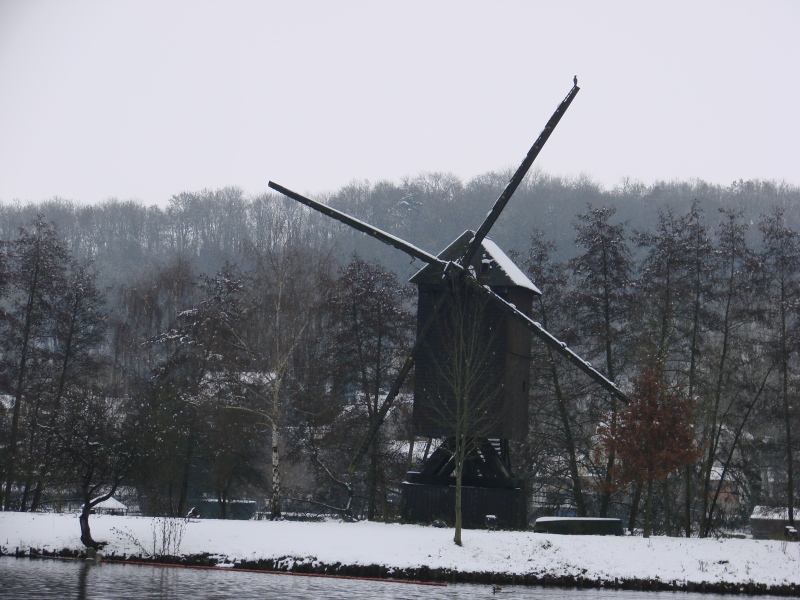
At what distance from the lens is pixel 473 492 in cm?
2727

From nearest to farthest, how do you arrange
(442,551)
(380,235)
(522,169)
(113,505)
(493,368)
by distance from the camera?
(442,551), (493,368), (522,169), (380,235), (113,505)

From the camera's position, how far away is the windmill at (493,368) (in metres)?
27.3

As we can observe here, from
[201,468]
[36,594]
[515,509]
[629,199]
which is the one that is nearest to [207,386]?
[201,468]

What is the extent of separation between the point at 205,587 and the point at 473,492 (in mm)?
10522

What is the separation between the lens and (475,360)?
27.6 m

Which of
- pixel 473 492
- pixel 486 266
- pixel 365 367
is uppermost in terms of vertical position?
pixel 486 266

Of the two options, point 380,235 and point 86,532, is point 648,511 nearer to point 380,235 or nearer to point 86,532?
point 380,235

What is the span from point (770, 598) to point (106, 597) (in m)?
14.8

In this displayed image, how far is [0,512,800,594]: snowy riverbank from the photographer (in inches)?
868

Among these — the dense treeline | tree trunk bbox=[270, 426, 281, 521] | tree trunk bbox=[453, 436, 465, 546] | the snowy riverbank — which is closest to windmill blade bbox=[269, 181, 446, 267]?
the dense treeline

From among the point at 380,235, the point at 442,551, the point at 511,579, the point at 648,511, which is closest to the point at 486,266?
the point at 380,235

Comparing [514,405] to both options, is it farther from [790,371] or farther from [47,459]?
[47,459]

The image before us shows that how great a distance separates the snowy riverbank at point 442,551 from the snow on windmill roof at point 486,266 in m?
7.77

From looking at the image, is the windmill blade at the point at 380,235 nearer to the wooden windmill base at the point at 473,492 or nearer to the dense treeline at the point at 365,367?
the dense treeline at the point at 365,367
